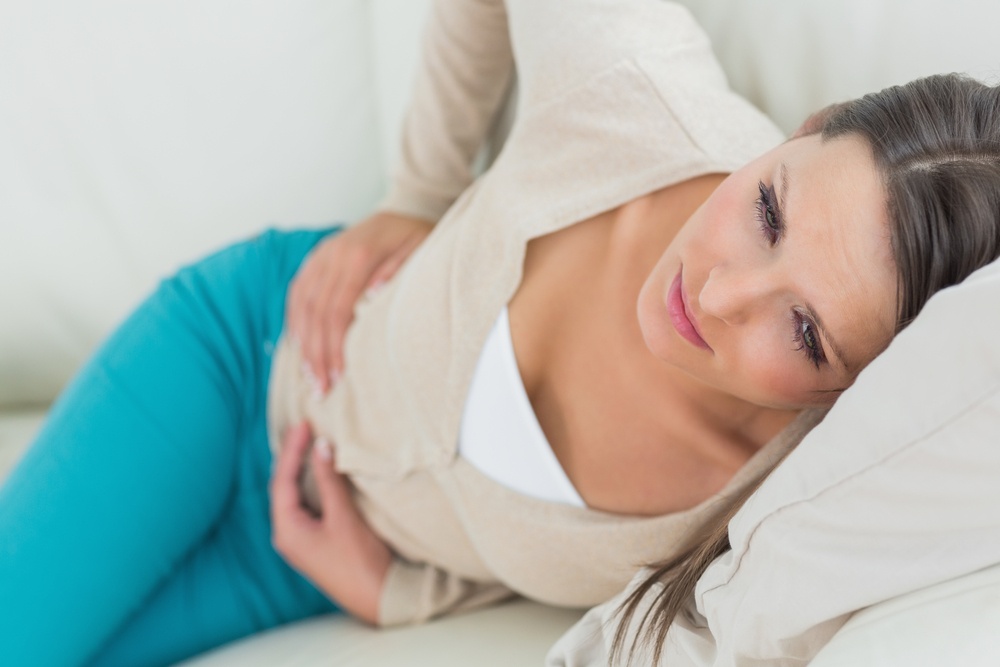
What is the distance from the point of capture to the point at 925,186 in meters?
0.62

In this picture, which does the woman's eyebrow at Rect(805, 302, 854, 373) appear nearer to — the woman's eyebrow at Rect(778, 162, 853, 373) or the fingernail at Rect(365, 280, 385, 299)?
the woman's eyebrow at Rect(778, 162, 853, 373)

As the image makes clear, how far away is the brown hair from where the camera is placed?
0.61 metres

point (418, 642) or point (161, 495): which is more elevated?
point (161, 495)

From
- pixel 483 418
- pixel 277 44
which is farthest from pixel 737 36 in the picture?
pixel 277 44

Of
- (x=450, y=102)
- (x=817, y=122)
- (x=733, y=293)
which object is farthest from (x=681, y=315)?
(x=450, y=102)

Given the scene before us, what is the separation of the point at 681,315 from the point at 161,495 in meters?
0.69

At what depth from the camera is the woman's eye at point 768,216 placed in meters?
0.67

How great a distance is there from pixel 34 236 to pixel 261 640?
720mm

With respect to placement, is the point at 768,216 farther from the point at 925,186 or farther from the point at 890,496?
the point at 890,496

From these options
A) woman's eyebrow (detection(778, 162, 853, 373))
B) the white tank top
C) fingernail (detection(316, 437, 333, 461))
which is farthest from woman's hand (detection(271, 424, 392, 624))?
woman's eyebrow (detection(778, 162, 853, 373))

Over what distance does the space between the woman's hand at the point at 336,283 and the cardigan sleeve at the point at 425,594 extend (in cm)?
27

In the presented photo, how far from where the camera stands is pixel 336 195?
4.80 ft

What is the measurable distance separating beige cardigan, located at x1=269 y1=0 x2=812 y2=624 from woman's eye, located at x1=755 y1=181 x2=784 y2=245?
0.19 meters

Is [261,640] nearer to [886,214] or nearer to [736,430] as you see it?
[736,430]
